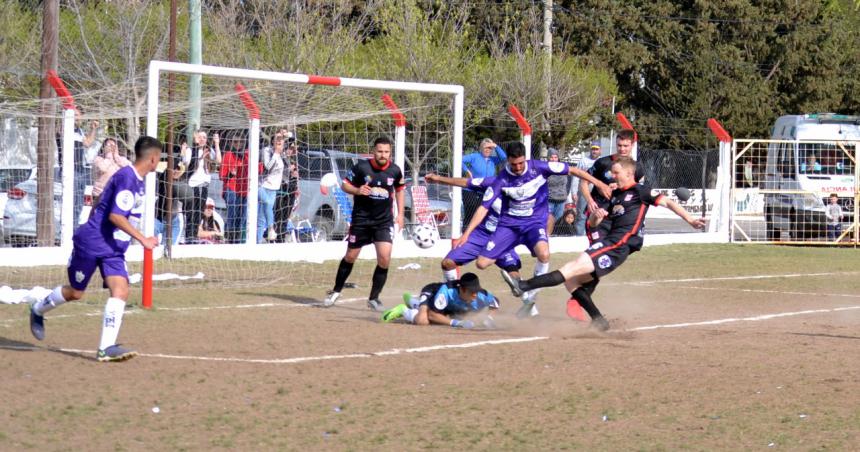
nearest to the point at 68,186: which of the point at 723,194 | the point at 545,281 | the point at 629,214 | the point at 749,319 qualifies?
the point at 545,281

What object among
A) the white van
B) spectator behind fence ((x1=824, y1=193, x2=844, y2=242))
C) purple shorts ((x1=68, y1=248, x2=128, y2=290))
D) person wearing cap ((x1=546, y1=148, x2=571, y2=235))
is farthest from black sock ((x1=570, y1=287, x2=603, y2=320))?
spectator behind fence ((x1=824, y1=193, x2=844, y2=242))

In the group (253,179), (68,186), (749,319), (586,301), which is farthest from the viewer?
(253,179)

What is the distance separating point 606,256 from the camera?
11234mm

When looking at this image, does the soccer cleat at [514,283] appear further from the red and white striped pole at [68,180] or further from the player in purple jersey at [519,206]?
the red and white striped pole at [68,180]

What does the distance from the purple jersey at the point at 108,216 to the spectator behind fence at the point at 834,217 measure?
65.7ft

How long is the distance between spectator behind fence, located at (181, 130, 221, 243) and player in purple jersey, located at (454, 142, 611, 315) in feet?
20.7

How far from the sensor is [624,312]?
42.9ft

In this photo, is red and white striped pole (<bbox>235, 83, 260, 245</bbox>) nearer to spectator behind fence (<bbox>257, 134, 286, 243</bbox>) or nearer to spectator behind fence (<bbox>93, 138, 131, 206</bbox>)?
spectator behind fence (<bbox>257, 134, 286, 243</bbox>)

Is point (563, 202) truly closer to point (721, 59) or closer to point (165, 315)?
point (165, 315)

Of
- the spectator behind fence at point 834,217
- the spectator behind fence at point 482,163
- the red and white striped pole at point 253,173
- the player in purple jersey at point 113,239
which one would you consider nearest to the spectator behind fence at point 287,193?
the red and white striped pole at point 253,173

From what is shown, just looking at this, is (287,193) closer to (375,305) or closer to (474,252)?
(375,305)

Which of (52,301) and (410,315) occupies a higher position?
(52,301)

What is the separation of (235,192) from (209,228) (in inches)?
29.9

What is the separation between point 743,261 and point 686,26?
1485 inches
